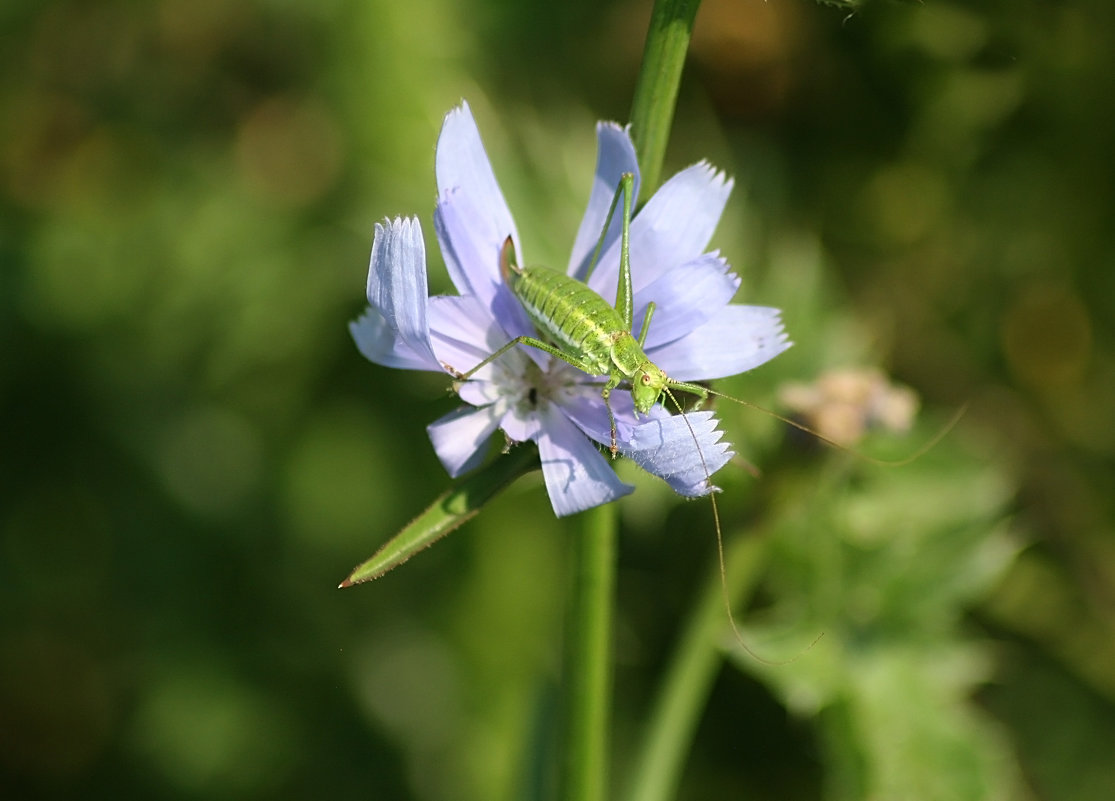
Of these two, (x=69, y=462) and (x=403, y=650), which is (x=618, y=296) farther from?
(x=69, y=462)

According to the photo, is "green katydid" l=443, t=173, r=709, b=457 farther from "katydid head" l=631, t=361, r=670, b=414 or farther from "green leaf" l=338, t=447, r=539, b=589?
"green leaf" l=338, t=447, r=539, b=589

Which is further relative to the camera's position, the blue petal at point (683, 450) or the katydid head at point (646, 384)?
the katydid head at point (646, 384)

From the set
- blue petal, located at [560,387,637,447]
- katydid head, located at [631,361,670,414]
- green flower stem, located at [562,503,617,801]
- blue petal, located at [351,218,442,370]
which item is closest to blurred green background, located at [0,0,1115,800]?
green flower stem, located at [562,503,617,801]

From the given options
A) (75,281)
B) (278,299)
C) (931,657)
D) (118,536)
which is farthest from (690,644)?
(75,281)

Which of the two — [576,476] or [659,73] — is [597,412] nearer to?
[576,476]

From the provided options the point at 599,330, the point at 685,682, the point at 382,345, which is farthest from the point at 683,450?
the point at 685,682

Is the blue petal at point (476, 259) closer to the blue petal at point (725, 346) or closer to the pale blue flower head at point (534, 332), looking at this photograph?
the pale blue flower head at point (534, 332)

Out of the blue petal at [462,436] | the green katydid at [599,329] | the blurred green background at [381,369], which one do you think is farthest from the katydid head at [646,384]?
the blurred green background at [381,369]
